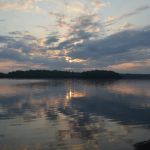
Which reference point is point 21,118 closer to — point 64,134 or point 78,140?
point 64,134

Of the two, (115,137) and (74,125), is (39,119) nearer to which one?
(74,125)

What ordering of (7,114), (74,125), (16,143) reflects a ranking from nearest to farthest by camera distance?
1. (16,143)
2. (74,125)
3. (7,114)

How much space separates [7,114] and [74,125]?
10813 millimetres

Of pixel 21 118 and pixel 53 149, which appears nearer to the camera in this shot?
pixel 53 149

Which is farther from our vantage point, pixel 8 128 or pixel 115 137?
pixel 8 128

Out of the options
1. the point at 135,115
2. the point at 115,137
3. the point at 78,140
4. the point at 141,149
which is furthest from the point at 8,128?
the point at 135,115

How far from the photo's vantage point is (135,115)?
121 feet

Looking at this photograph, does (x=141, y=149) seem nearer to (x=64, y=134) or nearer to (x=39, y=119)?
(x=64, y=134)

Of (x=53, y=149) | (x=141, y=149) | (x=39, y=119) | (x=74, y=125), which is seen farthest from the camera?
(x=39, y=119)

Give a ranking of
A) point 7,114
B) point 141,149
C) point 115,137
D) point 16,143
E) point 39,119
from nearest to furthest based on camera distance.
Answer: point 141,149
point 16,143
point 115,137
point 39,119
point 7,114

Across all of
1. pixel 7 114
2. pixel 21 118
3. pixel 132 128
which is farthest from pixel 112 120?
pixel 7 114

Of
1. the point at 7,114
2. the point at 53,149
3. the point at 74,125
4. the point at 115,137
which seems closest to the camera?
the point at 53,149

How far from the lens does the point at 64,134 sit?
25297 millimetres

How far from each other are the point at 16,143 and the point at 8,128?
5.50 meters
